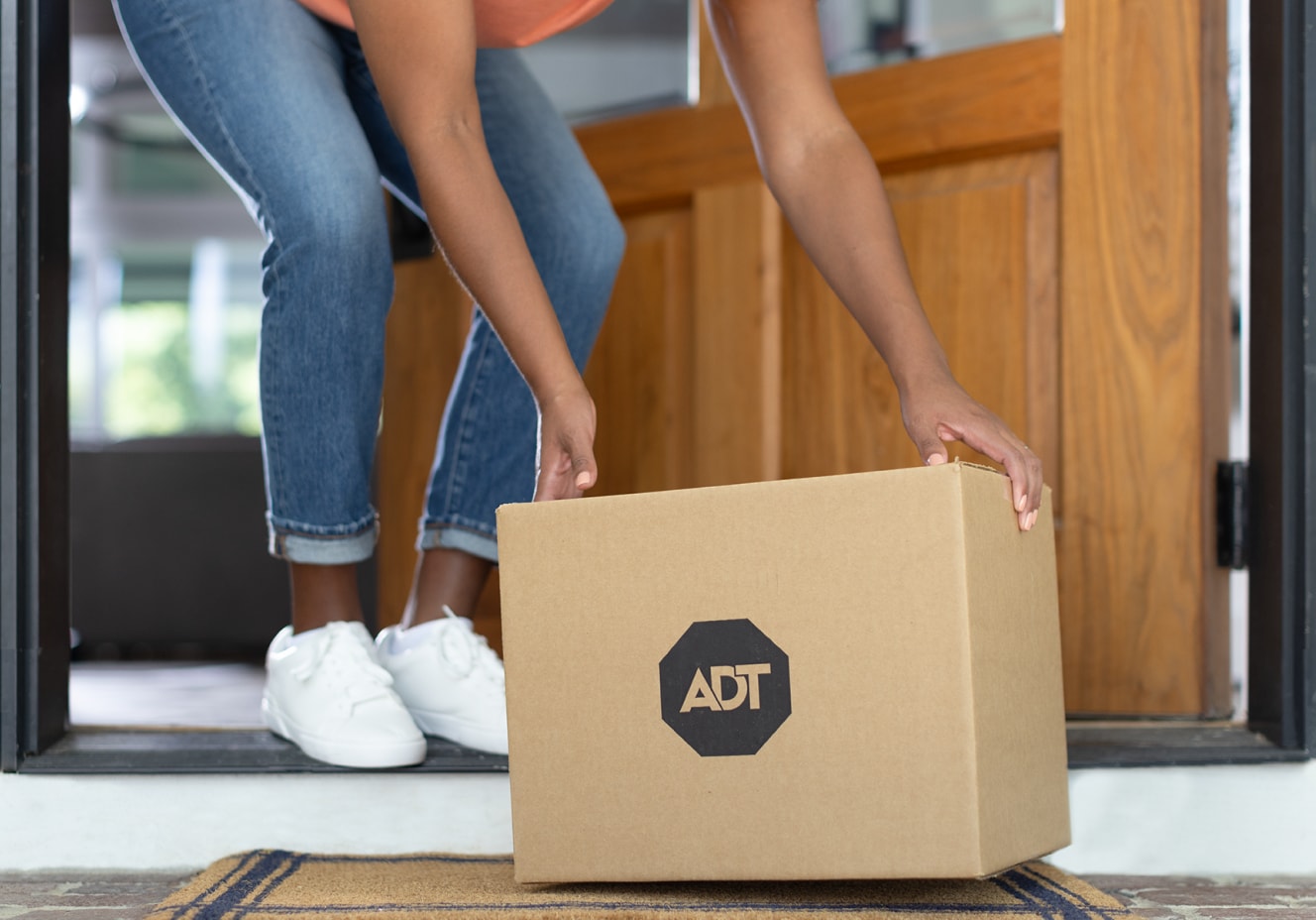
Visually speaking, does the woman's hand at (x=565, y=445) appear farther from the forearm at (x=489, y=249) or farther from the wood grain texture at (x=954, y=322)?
the wood grain texture at (x=954, y=322)

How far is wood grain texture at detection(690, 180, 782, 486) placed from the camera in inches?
58.7

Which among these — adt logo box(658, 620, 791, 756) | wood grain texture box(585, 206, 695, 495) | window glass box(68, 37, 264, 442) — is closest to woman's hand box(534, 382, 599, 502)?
adt logo box(658, 620, 791, 756)

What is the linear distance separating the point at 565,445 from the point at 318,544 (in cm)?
30

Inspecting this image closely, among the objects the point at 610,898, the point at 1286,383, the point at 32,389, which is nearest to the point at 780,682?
the point at 610,898

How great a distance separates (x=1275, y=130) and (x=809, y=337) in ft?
1.86

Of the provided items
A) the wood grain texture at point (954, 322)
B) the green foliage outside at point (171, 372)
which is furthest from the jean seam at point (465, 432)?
the green foliage outside at point (171, 372)

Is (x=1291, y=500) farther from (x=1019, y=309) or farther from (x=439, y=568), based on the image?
(x=439, y=568)

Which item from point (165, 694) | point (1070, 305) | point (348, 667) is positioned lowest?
point (165, 694)

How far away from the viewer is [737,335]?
152cm

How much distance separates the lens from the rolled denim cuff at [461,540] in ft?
3.66

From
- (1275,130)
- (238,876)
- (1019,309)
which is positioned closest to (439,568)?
(238,876)

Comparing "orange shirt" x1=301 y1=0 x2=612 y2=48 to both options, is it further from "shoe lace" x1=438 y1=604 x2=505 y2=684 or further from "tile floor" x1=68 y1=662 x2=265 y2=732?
"tile floor" x1=68 y1=662 x2=265 y2=732

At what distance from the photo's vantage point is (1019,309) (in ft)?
4.45

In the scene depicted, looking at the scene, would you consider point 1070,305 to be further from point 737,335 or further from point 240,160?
point 240,160
